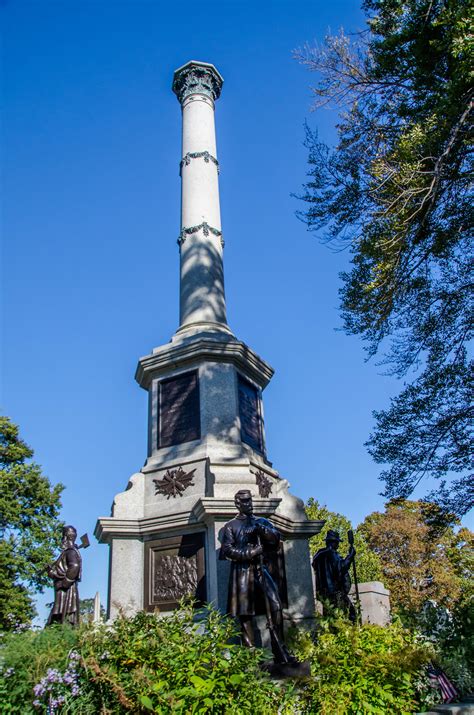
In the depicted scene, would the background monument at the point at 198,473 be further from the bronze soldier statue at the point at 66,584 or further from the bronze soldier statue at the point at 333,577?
the bronze soldier statue at the point at 66,584

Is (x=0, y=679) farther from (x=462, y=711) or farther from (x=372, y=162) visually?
(x=372, y=162)

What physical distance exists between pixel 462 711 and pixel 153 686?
3.04 metres

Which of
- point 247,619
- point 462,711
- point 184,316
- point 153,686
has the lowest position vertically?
point 462,711

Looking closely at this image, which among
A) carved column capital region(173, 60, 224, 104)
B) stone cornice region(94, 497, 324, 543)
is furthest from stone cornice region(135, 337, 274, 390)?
carved column capital region(173, 60, 224, 104)

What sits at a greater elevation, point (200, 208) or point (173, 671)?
point (200, 208)

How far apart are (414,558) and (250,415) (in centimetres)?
3158

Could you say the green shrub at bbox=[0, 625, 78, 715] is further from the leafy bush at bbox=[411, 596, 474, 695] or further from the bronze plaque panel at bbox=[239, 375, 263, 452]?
the bronze plaque panel at bbox=[239, 375, 263, 452]

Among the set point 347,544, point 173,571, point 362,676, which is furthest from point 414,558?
point 362,676

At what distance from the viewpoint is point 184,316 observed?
40.5 feet

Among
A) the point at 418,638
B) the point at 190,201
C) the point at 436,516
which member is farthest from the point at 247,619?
the point at 190,201

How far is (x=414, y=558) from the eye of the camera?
38.0 metres

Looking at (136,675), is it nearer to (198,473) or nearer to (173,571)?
(173,571)

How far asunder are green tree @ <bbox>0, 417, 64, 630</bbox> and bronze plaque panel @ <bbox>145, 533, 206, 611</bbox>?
15.2 m

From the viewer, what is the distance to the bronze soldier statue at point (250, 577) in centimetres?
661
